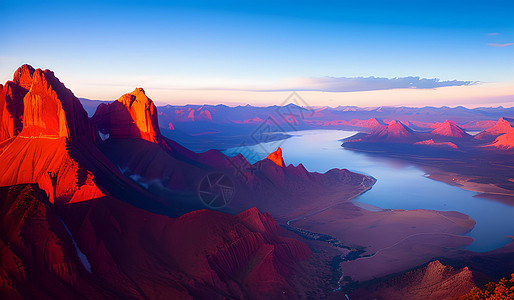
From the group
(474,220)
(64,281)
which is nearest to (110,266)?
(64,281)

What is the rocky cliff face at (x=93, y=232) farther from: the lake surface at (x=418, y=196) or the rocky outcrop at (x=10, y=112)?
the lake surface at (x=418, y=196)

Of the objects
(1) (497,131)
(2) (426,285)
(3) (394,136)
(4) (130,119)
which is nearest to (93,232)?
(2) (426,285)

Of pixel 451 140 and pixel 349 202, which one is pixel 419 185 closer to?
pixel 349 202

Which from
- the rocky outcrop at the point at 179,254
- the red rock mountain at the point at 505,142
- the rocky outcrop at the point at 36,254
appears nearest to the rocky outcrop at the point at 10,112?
Answer: the rocky outcrop at the point at 179,254

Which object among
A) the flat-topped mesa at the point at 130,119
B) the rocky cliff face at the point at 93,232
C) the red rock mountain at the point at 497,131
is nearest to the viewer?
the rocky cliff face at the point at 93,232

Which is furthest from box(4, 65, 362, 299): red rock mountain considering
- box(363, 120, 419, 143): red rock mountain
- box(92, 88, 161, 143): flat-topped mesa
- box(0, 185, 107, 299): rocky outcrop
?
box(363, 120, 419, 143): red rock mountain

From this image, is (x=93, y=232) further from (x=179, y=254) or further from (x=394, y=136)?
(x=394, y=136)

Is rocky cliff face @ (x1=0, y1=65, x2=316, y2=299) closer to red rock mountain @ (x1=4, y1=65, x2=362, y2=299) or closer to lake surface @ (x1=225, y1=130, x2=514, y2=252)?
red rock mountain @ (x1=4, y1=65, x2=362, y2=299)
